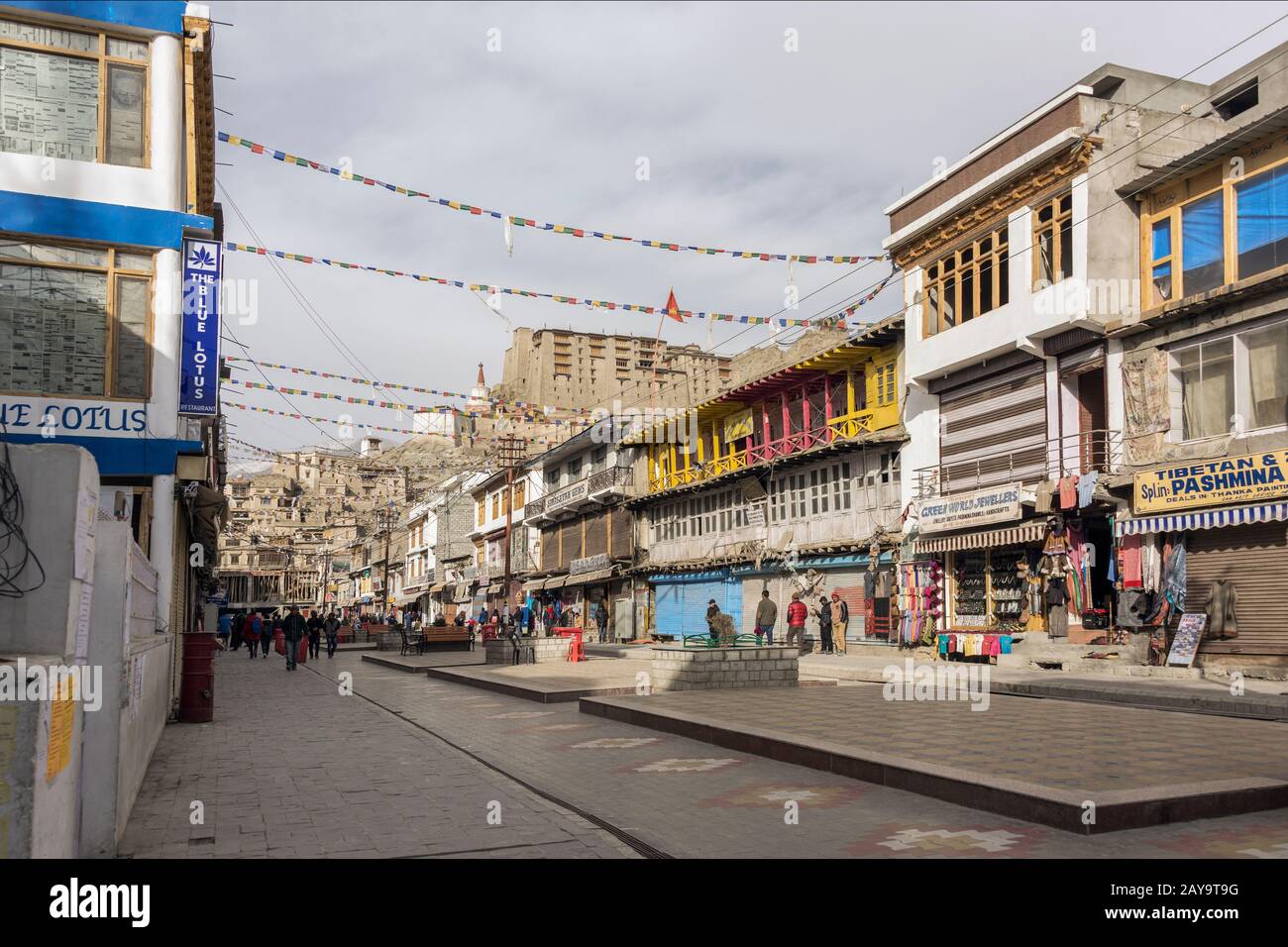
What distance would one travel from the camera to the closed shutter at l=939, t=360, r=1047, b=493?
2366 cm

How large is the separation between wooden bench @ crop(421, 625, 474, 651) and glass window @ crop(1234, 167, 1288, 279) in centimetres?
2382

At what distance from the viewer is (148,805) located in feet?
26.6

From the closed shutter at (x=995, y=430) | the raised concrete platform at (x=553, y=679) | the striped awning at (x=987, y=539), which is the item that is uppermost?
the closed shutter at (x=995, y=430)

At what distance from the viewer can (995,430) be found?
82.2 feet

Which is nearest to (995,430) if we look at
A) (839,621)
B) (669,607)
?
(839,621)

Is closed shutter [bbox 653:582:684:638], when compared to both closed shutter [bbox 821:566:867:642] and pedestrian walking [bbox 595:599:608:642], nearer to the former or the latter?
pedestrian walking [bbox 595:599:608:642]

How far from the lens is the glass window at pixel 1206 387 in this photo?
1914 centimetres

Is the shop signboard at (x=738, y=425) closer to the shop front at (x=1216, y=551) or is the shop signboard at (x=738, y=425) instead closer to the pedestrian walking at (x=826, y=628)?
the pedestrian walking at (x=826, y=628)

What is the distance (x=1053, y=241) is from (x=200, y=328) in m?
17.6

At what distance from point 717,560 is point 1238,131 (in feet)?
74.3

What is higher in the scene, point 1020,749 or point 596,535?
point 596,535

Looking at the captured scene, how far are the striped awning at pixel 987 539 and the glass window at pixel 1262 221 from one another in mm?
6548

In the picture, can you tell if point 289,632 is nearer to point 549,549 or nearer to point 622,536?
point 622,536

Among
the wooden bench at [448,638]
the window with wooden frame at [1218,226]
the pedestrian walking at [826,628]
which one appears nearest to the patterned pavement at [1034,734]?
the window with wooden frame at [1218,226]
